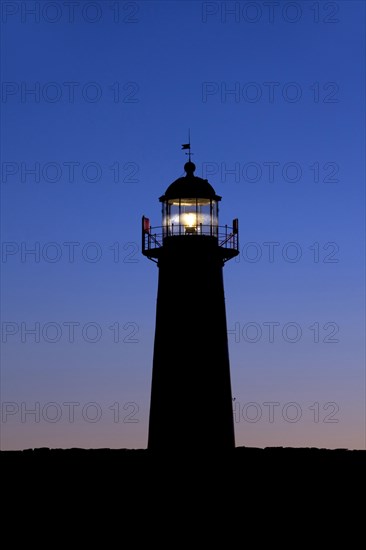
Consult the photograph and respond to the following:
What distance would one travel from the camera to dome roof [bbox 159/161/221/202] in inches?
1468

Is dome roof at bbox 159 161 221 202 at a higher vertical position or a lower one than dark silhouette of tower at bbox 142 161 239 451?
higher

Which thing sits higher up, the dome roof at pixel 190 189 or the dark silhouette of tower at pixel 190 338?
the dome roof at pixel 190 189

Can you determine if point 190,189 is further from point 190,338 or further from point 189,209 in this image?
point 190,338

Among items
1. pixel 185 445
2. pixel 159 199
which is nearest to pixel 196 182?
pixel 159 199

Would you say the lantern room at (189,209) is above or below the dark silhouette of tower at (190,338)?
above

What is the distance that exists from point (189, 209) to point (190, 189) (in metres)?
0.61

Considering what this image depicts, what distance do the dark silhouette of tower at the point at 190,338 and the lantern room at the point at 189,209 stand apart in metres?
0.03

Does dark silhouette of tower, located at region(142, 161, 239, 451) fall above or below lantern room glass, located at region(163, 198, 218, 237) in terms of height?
below

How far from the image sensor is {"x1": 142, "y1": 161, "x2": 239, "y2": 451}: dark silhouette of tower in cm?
3638

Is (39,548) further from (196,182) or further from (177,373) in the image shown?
(196,182)

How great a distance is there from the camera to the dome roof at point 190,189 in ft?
122

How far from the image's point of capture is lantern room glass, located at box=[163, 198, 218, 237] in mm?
37306

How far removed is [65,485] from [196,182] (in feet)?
38.6

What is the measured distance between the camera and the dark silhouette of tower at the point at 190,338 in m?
36.4
